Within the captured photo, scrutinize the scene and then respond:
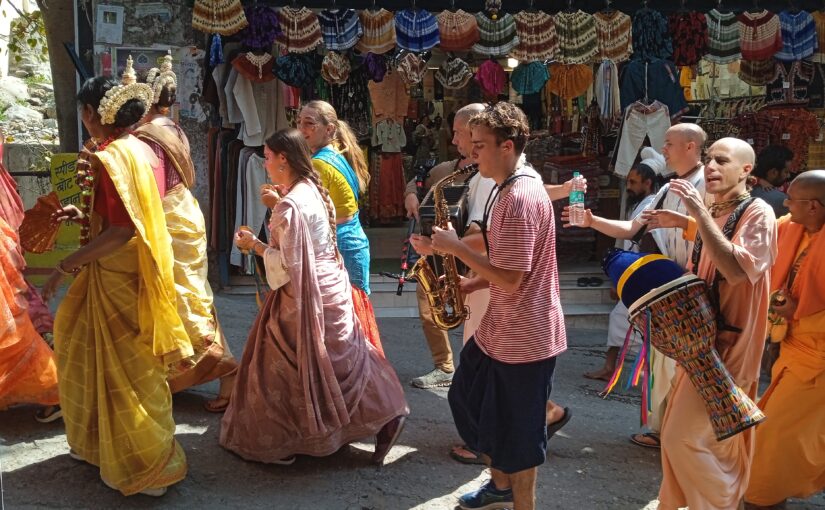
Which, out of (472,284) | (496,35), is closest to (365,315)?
(472,284)

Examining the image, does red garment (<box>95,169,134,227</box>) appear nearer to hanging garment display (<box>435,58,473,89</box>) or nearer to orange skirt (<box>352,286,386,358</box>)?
orange skirt (<box>352,286,386,358</box>)

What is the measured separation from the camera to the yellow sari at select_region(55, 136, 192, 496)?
383 cm

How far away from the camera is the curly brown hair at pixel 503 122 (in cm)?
352

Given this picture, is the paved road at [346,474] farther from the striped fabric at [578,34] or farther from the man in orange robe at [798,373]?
the striped fabric at [578,34]

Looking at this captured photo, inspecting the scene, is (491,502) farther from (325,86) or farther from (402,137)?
(402,137)

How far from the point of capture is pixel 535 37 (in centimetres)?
873

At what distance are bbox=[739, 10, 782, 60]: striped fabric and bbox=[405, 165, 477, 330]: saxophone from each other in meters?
6.07

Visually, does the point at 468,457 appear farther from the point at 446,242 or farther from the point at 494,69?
the point at 494,69

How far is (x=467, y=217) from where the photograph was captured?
190 inches

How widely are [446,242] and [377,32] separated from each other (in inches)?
212

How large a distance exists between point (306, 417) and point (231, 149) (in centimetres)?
510

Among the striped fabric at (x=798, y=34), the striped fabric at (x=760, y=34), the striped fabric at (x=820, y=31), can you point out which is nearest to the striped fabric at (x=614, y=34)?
the striped fabric at (x=760, y=34)

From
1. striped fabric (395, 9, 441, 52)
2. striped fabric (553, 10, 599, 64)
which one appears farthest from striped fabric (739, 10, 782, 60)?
striped fabric (395, 9, 441, 52)

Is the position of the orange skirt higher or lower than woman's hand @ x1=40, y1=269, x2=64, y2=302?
lower
